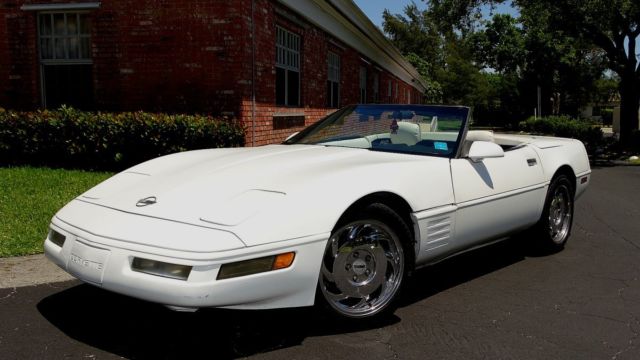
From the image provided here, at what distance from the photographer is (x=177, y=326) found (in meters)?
3.40

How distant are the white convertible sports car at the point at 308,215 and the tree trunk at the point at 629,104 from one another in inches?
685

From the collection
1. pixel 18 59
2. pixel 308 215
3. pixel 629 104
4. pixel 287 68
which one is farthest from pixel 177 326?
pixel 629 104

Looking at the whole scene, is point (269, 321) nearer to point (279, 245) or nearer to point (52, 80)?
point (279, 245)

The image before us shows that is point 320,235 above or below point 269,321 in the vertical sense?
above

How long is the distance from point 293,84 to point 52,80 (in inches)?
192

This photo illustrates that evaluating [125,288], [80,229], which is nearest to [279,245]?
[125,288]

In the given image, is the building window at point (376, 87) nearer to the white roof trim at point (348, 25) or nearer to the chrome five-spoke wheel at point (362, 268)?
the white roof trim at point (348, 25)

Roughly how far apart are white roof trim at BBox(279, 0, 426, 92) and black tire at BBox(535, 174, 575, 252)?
24.4ft

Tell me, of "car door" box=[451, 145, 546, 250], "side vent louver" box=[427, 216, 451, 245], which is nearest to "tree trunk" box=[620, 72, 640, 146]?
"car door" box=[451, 145, 546, 250]

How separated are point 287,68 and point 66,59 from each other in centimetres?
429

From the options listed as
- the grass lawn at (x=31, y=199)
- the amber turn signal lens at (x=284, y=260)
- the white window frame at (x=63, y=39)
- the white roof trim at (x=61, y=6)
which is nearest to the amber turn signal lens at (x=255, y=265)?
the amber turn signal lens at (x=284, y=260)

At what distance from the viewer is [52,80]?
1045 cm

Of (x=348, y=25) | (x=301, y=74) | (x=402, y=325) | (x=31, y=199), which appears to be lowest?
(x=402, y=325)

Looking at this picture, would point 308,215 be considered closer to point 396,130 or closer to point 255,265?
point 255,265
